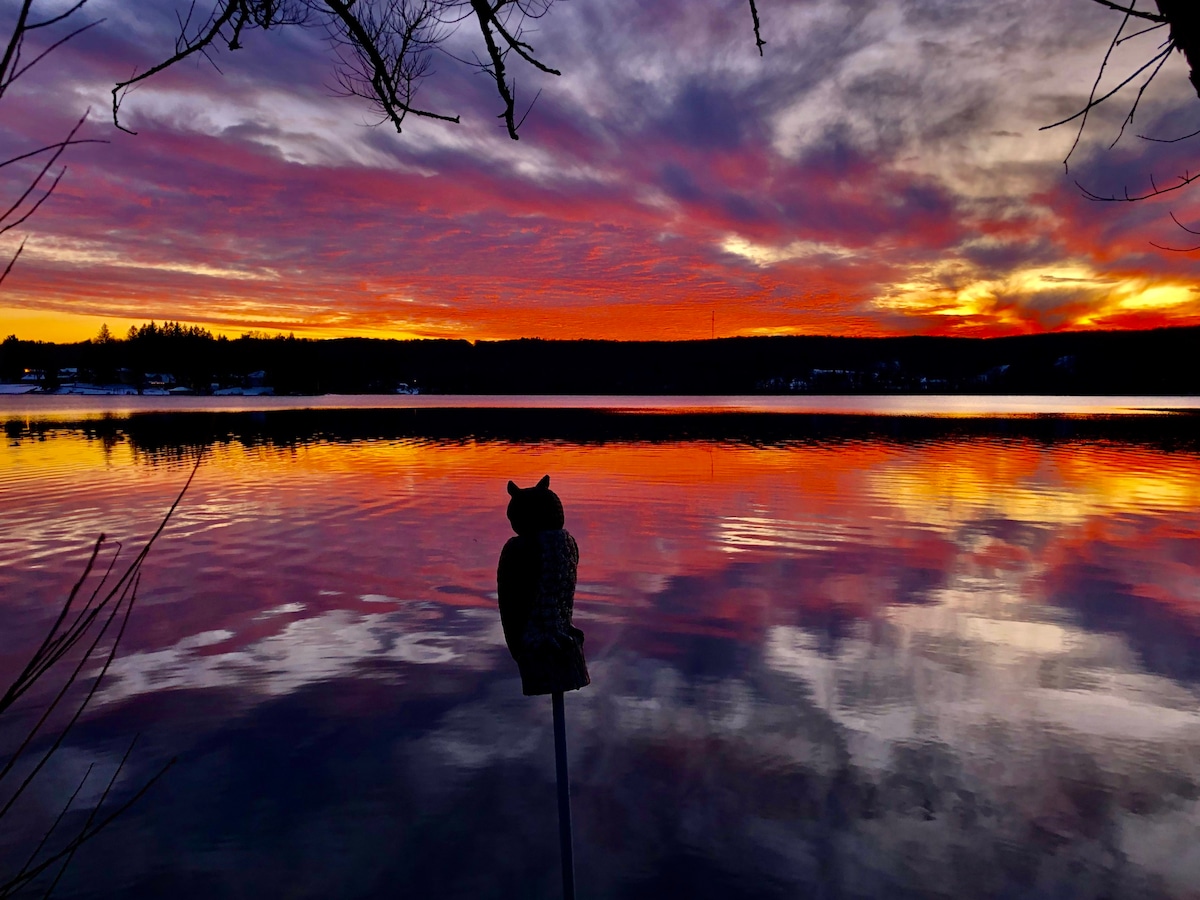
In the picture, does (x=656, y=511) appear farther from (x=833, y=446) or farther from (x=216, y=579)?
(x=833, y=446)

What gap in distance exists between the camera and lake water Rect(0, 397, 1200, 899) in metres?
4.87

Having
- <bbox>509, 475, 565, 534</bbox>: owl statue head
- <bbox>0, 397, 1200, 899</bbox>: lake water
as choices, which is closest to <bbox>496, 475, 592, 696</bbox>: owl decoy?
<bbox>509, 475, 565, 534</bbox>: owl statue head

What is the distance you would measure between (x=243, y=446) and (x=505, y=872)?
116 feet

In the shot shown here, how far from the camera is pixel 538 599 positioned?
3543 mm

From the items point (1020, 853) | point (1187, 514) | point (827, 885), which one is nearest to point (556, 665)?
point (827, 885)

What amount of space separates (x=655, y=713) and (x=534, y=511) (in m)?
4.03

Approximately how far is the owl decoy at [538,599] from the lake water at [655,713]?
2077mm

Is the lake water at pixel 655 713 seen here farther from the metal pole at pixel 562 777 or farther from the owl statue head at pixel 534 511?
the owl statue head at pixel 534 511

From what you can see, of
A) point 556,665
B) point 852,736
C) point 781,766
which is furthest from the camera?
point 852,736

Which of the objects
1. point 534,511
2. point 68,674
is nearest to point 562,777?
point 534,511

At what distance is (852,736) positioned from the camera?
6.38 meters

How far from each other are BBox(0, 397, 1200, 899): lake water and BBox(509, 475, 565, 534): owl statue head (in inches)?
104

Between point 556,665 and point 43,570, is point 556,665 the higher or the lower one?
the higher one

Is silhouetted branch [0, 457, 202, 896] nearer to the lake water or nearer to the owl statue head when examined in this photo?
the lake water
